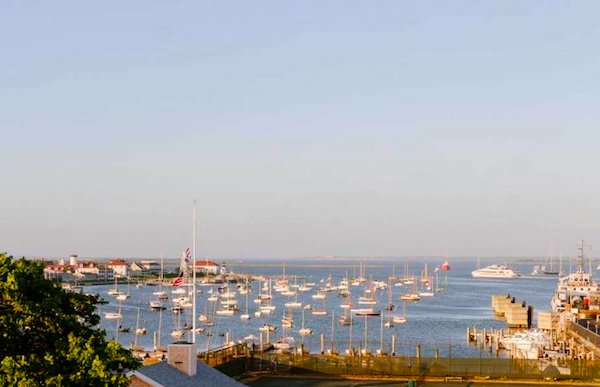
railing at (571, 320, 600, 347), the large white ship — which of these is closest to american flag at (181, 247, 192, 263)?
railing at (571, 320, 600, 347)

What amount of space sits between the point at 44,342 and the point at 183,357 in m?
8.85

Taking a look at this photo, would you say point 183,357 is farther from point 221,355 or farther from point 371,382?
point 371,382

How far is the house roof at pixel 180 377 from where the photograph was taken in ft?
92.3

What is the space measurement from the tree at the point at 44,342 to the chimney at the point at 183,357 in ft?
Answer: 24.1

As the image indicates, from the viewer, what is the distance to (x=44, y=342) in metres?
22.0

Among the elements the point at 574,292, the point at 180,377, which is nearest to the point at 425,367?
the point at 180,377

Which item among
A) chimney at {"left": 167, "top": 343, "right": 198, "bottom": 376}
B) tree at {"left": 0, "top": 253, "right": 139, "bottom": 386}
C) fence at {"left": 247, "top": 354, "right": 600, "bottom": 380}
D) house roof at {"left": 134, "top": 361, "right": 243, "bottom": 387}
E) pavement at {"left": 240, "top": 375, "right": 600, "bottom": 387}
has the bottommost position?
pavement at {"left": 240, "top": 375, "right": 600, "bottom": 387}

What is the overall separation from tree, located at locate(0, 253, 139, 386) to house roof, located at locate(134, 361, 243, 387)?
18.7ft

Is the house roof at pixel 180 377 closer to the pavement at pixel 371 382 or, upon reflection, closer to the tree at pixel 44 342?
the tree at pixel 44 342

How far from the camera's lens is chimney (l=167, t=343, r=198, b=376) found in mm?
29969

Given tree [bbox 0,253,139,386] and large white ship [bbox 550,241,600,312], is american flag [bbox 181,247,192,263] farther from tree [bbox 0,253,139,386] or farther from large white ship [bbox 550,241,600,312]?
large white ship [bbox 550,241,600,312]

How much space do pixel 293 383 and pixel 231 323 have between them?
124478 millimetres

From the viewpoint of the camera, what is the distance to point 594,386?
47219 millimetres

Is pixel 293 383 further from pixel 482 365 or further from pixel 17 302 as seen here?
pixel 17 302
